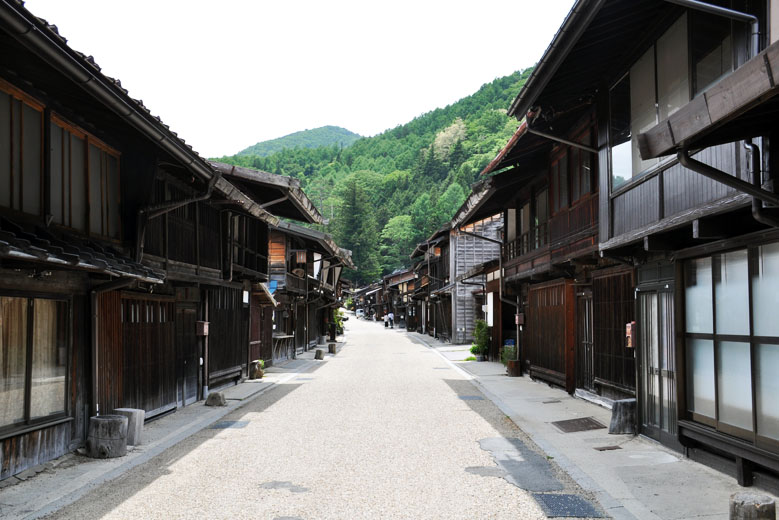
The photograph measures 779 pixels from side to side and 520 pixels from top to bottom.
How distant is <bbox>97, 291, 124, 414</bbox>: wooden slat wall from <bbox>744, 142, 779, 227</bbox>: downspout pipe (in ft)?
30.2

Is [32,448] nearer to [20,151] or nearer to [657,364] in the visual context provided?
[20,151]

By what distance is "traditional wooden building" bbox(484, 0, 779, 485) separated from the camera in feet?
20.3

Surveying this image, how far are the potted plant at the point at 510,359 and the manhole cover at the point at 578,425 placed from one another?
371 inches

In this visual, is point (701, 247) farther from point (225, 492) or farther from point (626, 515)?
point (225, 492)

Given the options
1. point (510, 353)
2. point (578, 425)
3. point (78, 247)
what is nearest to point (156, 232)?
point (78, 247)

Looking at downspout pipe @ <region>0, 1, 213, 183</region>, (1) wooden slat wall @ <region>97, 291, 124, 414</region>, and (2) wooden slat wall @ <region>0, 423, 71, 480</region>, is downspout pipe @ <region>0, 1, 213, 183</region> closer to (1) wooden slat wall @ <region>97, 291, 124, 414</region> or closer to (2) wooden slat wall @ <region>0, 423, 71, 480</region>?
(1) wooden slat wall @ <region>97, 291, 124, 414</region>

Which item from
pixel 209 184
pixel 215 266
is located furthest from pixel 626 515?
pixel 215 266

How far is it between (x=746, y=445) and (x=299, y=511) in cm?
516

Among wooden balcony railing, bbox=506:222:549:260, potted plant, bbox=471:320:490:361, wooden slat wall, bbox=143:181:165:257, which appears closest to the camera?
wooden slat wall, bbox=143:181:165:257

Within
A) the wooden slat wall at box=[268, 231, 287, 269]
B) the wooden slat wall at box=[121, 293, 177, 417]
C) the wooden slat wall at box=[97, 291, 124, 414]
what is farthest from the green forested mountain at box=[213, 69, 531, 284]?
the wooden slat wall at box=[97, 291, 124, 414]

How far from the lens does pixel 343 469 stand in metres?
8.86

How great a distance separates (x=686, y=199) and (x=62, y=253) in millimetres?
7714

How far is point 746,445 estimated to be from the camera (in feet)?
25.2

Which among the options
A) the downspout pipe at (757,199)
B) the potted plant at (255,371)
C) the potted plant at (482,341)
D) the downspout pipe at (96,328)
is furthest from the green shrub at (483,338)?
the downspout pipe at (757,199)
